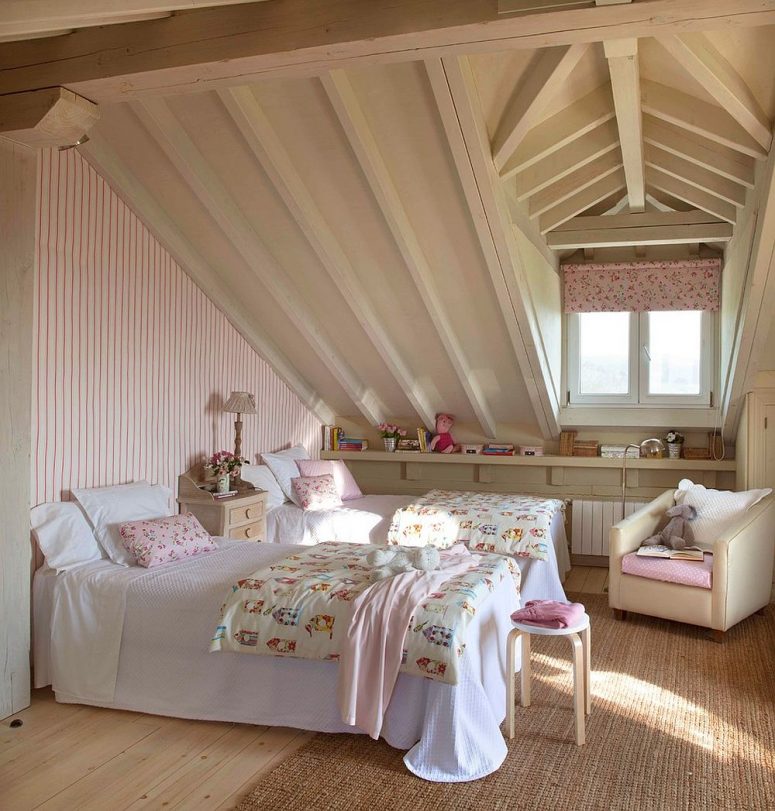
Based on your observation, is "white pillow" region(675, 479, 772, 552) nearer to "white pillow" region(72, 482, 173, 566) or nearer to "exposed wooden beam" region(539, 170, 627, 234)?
"exposed wooden beam" region(539, 170, 627, 234)

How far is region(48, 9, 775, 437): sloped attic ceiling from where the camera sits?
3480 millimetres

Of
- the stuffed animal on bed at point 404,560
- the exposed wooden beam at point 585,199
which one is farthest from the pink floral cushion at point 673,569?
the exposed wooden beam at point 585,199

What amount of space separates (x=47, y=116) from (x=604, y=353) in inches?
172

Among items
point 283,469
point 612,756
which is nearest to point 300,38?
point 612,756

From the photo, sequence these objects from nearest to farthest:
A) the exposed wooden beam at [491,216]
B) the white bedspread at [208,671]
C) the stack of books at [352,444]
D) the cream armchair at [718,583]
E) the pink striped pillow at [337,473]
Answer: the white bedspread at [208,671], the exposed wooden beam at [491,216], the cream armchair at [718,583], the pink striped pillow at [337,473], the stack of books at [352,444]

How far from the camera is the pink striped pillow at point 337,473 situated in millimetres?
5840

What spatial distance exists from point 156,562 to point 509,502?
2463mm

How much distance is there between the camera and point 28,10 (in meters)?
2.51

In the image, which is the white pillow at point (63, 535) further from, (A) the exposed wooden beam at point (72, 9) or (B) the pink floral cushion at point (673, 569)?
(B) the pink floral cushion at point (673, 569)

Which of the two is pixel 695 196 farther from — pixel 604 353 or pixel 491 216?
pixel 604 353

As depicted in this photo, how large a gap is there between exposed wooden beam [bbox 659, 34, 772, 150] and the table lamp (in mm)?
3133

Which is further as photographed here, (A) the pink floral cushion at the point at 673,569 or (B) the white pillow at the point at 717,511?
(B) the white pillow at the point at 717,511

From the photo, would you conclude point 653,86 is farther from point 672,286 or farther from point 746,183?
point 672,286

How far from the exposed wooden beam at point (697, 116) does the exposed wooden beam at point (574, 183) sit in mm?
664
